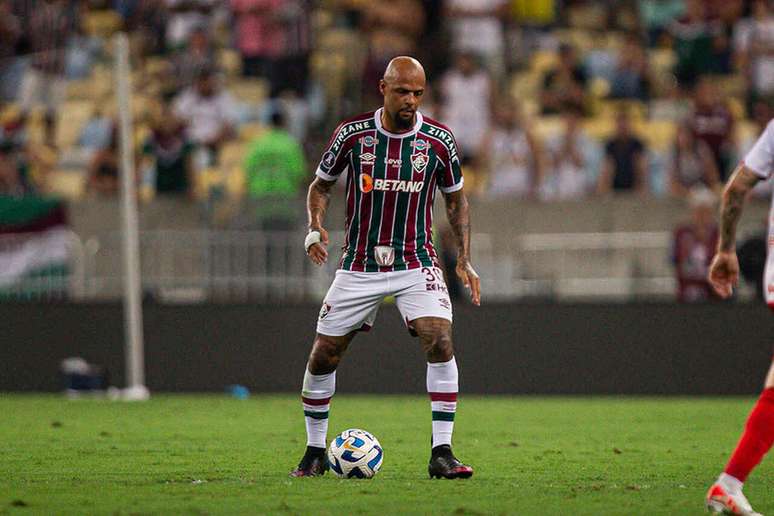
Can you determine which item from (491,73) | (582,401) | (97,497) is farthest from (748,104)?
(97,497)

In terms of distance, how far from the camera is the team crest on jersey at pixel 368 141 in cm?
908

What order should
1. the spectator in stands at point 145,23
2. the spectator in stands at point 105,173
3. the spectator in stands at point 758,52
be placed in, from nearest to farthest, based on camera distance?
the spectator in stands at point 105,173 → the spectator in stands at point 758,52 → the spectator in stands at point 145,23

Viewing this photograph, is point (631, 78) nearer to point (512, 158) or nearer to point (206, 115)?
point (512, 158)

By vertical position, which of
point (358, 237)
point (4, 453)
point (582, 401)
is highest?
point (358, 237)

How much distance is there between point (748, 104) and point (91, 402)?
32.2 ft

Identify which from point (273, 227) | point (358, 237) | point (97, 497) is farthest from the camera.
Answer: point (273, 227)

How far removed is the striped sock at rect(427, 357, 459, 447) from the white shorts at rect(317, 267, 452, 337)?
12.3 inches

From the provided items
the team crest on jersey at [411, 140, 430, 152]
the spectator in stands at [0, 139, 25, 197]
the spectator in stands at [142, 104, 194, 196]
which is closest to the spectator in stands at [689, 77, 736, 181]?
the spectator in stands at [142, 104, 194, 196]

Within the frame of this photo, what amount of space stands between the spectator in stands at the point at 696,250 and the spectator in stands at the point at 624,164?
124 cm

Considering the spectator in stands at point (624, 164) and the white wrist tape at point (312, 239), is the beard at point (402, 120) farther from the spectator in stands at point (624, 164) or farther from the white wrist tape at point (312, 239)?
the spectator in stands at point (624, 164)

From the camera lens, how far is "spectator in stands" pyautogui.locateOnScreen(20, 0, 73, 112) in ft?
68.7

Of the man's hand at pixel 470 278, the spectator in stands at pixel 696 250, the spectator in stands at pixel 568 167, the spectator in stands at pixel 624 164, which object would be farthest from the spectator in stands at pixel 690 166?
the man's hand at pixel 470 278

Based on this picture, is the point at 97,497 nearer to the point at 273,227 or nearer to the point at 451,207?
the point at 451,207

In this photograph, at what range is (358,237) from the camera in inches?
360
